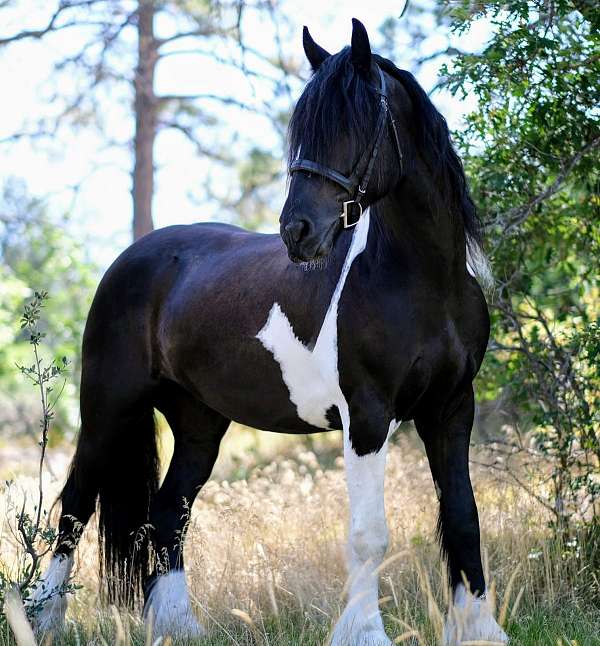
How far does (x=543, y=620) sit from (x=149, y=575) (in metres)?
2.05

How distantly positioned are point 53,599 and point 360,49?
9.83ft

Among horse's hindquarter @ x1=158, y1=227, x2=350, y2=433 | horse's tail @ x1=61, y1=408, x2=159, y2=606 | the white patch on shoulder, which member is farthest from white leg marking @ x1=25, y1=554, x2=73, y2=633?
the white patch on shoulder

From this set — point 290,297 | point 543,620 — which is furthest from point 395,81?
point 543,620

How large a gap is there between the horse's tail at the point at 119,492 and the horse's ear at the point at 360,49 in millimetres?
2343

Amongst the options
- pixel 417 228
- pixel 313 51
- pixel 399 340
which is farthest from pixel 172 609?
pixel 313 51

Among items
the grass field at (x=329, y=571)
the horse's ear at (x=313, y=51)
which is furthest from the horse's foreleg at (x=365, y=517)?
the horse's ear at (x=313, y=51)

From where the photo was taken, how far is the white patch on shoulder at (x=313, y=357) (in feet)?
12.1

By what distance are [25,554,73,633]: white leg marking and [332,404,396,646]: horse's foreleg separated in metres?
1.44

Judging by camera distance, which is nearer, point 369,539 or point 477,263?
point 369,539

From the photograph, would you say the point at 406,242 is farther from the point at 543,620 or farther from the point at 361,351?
the point at 543,620

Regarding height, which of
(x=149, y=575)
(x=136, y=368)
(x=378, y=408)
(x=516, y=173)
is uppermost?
(x=516, y=173)

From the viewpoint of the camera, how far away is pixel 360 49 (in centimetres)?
342

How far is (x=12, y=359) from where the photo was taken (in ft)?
48.1

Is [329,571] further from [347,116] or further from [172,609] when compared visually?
[347,116]
